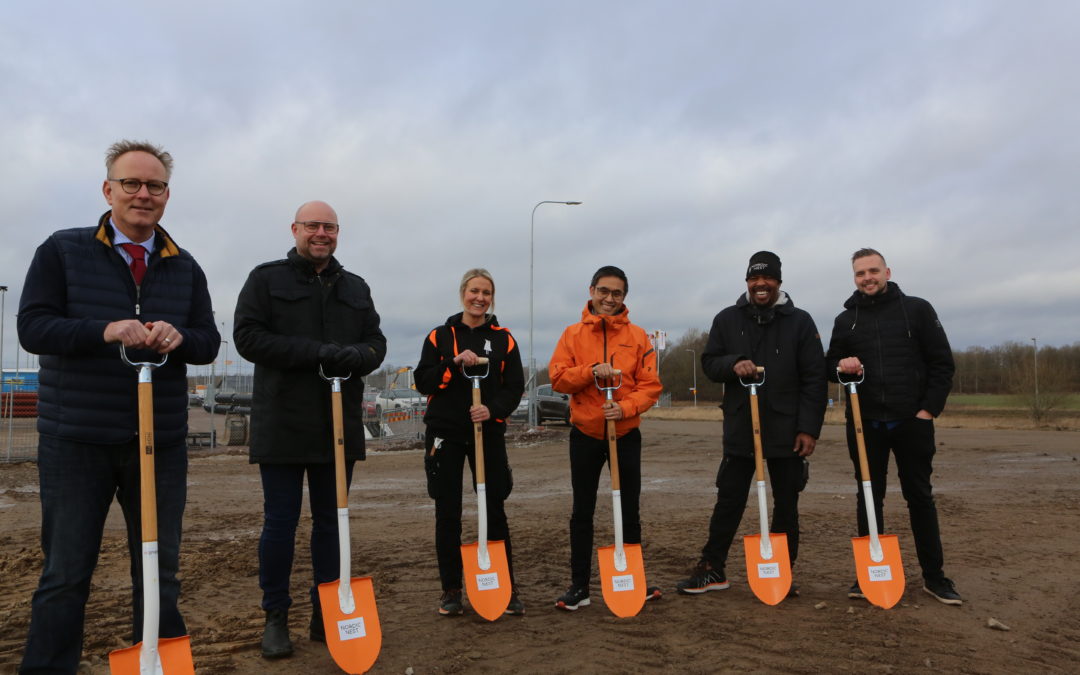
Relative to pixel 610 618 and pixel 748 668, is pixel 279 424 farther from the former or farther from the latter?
pixel 748 668

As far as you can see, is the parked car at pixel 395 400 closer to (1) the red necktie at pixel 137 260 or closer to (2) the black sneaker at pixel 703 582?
(2) the black sneaker at pixel 703 582

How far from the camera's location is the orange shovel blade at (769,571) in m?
4.68

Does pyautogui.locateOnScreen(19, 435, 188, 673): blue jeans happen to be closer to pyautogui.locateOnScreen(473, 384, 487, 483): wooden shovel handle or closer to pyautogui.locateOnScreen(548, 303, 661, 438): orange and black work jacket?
pyautogui.locateOnScreen(473, 384, 487, 483): wooden shovel handle

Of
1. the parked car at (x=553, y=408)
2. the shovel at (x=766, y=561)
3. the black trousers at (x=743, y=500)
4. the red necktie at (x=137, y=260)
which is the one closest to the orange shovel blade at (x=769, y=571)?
the shovel at (x=766, y=561)

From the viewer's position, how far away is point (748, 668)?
3.67m

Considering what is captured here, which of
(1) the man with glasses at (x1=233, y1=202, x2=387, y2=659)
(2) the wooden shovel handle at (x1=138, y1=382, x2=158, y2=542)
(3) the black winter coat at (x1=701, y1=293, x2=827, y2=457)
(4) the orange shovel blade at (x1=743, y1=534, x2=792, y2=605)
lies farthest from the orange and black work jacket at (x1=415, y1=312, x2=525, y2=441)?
(2) the wooden shovel handle at (x1=138, y1=382, x2=158, y2=542)

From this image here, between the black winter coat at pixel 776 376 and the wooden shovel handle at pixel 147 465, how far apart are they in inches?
135

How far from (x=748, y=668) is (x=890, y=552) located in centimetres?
164

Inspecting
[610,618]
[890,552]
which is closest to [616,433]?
[610,618]

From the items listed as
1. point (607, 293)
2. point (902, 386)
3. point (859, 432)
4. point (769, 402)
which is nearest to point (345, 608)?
point (607, 293)

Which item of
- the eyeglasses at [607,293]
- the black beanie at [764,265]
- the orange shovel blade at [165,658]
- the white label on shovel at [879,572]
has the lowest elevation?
the white label on shovel at [879,572]

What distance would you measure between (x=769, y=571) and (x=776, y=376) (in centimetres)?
125

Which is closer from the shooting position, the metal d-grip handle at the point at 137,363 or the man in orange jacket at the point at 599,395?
the metal d-grip handle at the point at 137,363

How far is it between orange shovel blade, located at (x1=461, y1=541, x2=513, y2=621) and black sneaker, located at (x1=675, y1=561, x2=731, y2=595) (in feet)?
4.05
